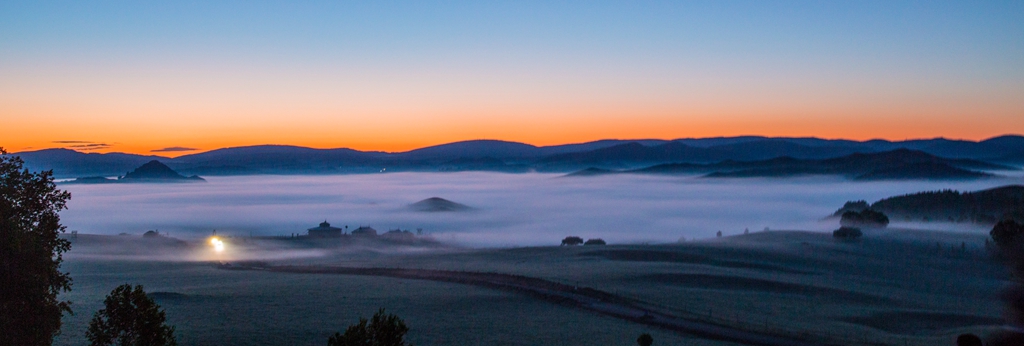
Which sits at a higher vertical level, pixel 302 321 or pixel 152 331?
pixel 152 331

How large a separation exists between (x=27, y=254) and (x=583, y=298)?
25395 mm

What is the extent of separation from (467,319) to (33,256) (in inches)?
717

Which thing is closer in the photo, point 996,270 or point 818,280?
point 818,280

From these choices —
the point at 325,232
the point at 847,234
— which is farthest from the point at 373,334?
the point at 325,232

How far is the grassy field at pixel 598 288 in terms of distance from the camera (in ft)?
89.6

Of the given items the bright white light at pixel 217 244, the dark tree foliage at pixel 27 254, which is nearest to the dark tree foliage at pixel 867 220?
the bright white light at pixel 217 244

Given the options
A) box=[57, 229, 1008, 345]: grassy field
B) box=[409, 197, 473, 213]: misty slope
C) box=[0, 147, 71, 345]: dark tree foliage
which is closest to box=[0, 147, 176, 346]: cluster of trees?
box=[0, 147, 71, 345]: dark tree foliage

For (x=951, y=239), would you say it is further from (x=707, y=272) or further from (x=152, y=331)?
(x=152, y=331)

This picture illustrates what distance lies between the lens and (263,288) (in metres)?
39.0

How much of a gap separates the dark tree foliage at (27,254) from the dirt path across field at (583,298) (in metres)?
21.4

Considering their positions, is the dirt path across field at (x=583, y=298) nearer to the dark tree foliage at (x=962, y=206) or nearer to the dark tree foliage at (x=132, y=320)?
the dark tree foliage at (x=132, y=320)

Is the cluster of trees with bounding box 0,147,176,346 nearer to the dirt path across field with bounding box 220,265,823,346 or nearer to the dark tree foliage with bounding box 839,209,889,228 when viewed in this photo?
the dirt path across field with bounding box 220,265,823,346

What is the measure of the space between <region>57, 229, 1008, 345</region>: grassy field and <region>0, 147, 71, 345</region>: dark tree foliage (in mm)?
10540

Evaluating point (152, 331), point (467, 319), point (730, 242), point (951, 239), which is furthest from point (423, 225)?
point (152, 331)
